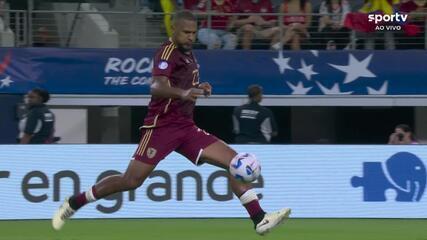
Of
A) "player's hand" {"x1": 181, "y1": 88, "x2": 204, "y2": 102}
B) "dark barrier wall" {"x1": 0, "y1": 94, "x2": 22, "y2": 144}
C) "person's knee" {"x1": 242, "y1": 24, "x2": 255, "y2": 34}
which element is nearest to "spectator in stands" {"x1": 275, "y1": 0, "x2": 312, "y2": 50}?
"person's knee" {"x1": 242, "y1": 24, "x2": 255, "y2": 34}

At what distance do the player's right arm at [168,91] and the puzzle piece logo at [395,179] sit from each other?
17.0 ft

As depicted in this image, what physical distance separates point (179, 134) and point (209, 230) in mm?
2546

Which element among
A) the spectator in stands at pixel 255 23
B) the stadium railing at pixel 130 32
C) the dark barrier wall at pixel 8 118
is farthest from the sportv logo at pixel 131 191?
the spectator in stands at pixel 255 23

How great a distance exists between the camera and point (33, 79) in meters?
20.1

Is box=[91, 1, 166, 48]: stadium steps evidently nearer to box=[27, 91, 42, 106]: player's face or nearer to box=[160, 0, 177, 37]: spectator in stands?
box=[160, 0, 177, 37]: spectator in stands

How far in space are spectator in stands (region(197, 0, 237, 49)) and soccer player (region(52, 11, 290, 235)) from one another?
9.60 m

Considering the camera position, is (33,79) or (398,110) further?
(398,110)

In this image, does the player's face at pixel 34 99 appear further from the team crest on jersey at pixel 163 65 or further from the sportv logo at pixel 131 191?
the team crest on jersey at pixel 163 65

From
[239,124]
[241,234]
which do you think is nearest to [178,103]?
[241,234]

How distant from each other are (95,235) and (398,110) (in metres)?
11.2

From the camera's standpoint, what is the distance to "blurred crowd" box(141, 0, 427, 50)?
67.2ft

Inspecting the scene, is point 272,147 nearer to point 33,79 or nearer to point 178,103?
point 178,103

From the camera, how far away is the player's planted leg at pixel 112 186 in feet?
35.8

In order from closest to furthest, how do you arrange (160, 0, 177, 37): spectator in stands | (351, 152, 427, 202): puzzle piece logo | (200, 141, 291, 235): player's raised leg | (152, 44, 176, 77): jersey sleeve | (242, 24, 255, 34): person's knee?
(152, 44, 176, 77): jersey sleeve
(200, 141, 291, 235): player's raised leg
(351, 152, 427, 202): puzzle piece logo
(242, 24, 255, 34): person's knee
(160, 0, 177, 37): spectator in stands
